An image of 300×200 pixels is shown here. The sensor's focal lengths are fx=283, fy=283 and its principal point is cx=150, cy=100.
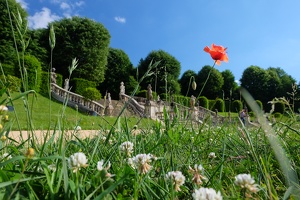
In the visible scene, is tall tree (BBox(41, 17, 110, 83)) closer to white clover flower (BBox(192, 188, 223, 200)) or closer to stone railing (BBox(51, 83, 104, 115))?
stone railing (BBox(51, 83, 104, 115))

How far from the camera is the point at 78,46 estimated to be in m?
36.7

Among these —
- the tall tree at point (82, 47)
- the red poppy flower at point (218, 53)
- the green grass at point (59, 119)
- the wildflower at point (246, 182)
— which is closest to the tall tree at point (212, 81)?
the tall tree at point (82, 47)

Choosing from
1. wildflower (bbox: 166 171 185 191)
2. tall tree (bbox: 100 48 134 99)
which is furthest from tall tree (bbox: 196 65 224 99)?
wildflower (bbox: 166 171 185 191)

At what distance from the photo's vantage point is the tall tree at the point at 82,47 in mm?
36156

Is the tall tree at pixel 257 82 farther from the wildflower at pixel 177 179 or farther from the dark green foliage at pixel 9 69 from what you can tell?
the wildflower at pixel 177 179

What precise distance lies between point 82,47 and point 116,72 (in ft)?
30.7

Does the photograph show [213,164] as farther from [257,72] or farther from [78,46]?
[257,72]

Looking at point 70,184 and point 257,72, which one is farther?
point 257,72

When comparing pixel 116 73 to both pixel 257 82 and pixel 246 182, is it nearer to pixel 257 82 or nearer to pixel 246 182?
pixel 257 82

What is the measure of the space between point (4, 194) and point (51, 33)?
28.6 inches

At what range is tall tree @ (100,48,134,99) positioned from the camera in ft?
141

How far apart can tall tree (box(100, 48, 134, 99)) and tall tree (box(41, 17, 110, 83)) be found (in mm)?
5105

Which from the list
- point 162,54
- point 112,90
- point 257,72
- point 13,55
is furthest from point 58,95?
point 257,72

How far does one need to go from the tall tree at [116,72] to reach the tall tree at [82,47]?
510 cm
